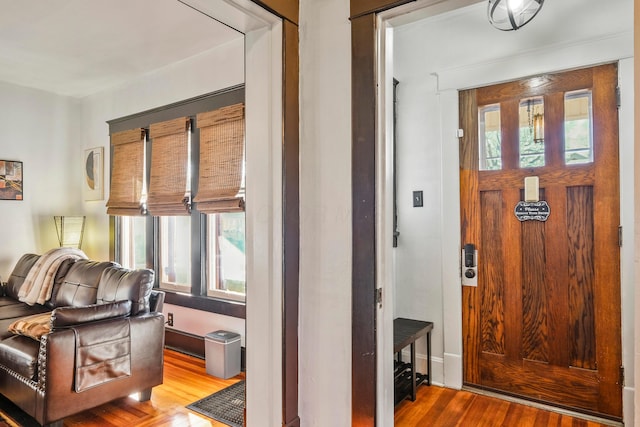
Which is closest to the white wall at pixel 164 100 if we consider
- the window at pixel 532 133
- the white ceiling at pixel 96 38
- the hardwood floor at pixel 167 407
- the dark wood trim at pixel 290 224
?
the white ceiling at pixel 96 38

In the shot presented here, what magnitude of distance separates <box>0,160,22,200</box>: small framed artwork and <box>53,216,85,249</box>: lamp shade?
17.6 inches

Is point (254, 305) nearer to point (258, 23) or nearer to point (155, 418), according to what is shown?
point (258, 23)

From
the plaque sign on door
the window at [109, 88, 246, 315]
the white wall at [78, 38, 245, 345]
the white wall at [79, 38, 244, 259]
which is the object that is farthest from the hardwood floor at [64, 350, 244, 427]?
the plaque sign on door

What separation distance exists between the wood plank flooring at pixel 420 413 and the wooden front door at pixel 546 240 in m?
0.14

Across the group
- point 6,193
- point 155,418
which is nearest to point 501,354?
point 155,418

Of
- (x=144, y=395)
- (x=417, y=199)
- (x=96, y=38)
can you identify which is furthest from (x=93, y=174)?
(x=417, y=199)

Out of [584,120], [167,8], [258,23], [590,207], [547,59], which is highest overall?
[167,8]

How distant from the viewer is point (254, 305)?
1.67 metres

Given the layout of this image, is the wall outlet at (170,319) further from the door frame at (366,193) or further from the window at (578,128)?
the window at (578,128)

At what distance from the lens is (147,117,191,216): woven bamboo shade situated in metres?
3.56

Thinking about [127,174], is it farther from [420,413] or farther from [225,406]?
[420,413]

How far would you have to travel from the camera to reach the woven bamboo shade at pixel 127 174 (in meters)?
3.97

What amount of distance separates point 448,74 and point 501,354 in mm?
1918

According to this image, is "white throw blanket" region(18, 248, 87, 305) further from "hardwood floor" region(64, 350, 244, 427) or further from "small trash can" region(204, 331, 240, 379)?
"small trash can" region(204, 331, 240, 379)
